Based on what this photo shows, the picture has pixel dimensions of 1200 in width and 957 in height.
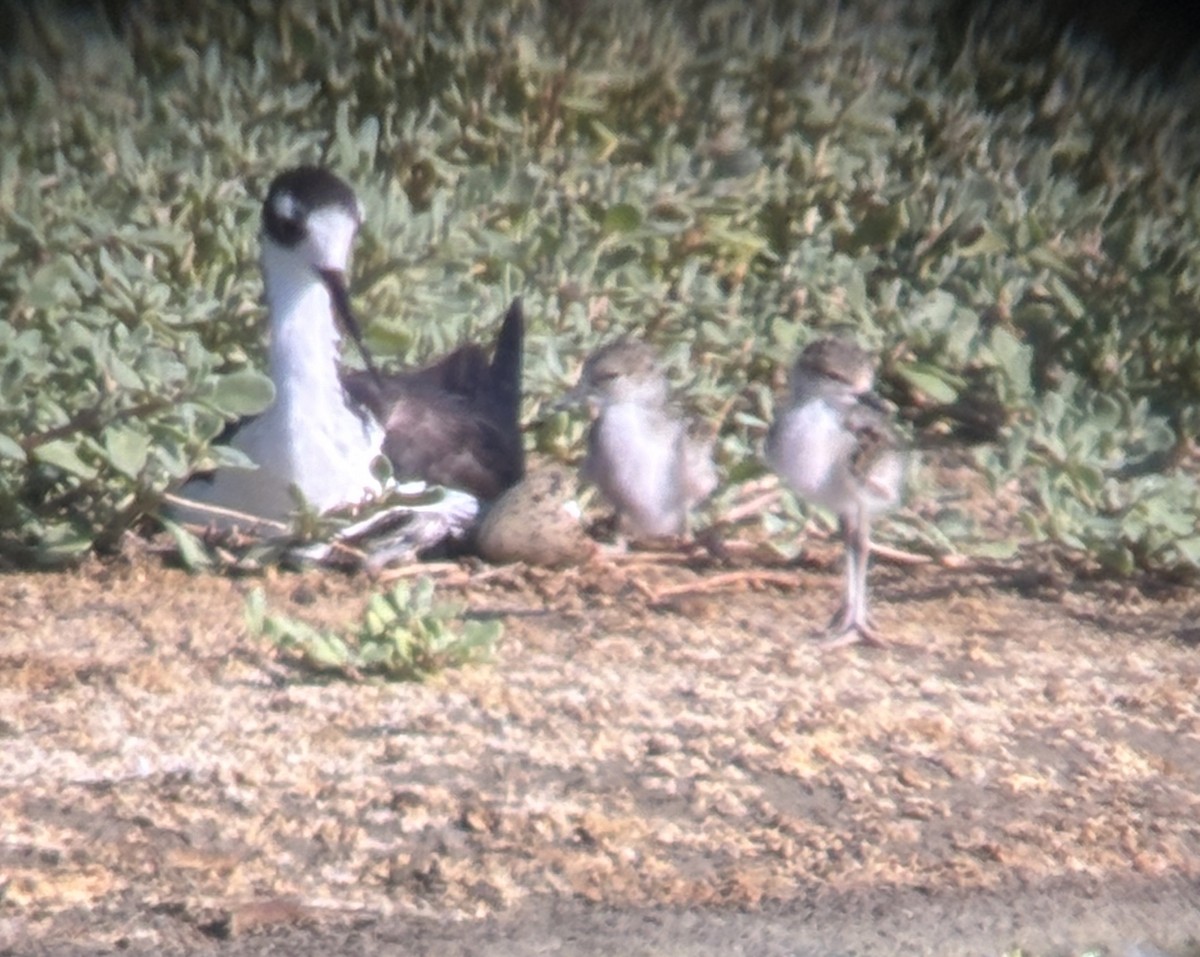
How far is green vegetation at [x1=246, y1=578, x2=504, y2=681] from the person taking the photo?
4.43 meters

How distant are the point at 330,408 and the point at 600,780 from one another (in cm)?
181

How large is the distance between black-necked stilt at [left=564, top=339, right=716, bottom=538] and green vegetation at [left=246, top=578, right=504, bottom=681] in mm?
1071

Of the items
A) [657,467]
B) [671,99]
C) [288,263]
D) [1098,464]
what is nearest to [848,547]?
[657,467]

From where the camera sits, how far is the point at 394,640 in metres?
4.43

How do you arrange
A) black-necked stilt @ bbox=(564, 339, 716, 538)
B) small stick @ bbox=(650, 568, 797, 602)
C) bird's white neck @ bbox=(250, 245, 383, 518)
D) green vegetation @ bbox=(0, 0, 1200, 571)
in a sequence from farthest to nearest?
green vegetation @ bbox=(0, 0, 1200, 571) < black-necked stilt @ bbox=(564, 339, 716, 538) < bird's white neck @ bbox=(250, 245, 383, 518) < small stick @ bbox=(650, 568, 797, 602)

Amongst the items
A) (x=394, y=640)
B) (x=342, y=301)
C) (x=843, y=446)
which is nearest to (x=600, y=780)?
(x=394, y=640)

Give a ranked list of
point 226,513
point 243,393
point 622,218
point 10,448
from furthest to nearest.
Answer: point 622,218, point 226,513, point 243,393, point 10,448

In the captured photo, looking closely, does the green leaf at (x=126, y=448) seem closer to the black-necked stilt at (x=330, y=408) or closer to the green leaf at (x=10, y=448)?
the green leaf at (x=10, y=448)

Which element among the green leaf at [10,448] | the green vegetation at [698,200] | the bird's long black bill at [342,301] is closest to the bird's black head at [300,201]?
Answer: the bird's long black bill at [342,301]

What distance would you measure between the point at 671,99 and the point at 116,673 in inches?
136

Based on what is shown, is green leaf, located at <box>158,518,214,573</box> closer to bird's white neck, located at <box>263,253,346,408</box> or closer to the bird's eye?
bird's white neck, located at <box>263,253,346,408</box>

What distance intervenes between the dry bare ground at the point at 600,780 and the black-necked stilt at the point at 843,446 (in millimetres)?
251

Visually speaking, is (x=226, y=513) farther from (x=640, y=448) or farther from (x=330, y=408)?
(x=640, y=448)

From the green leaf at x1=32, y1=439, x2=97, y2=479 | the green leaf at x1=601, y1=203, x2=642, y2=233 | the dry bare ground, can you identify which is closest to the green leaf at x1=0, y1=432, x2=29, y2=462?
the green leaf at x1=32, y1=439, x2=97, y2=479
